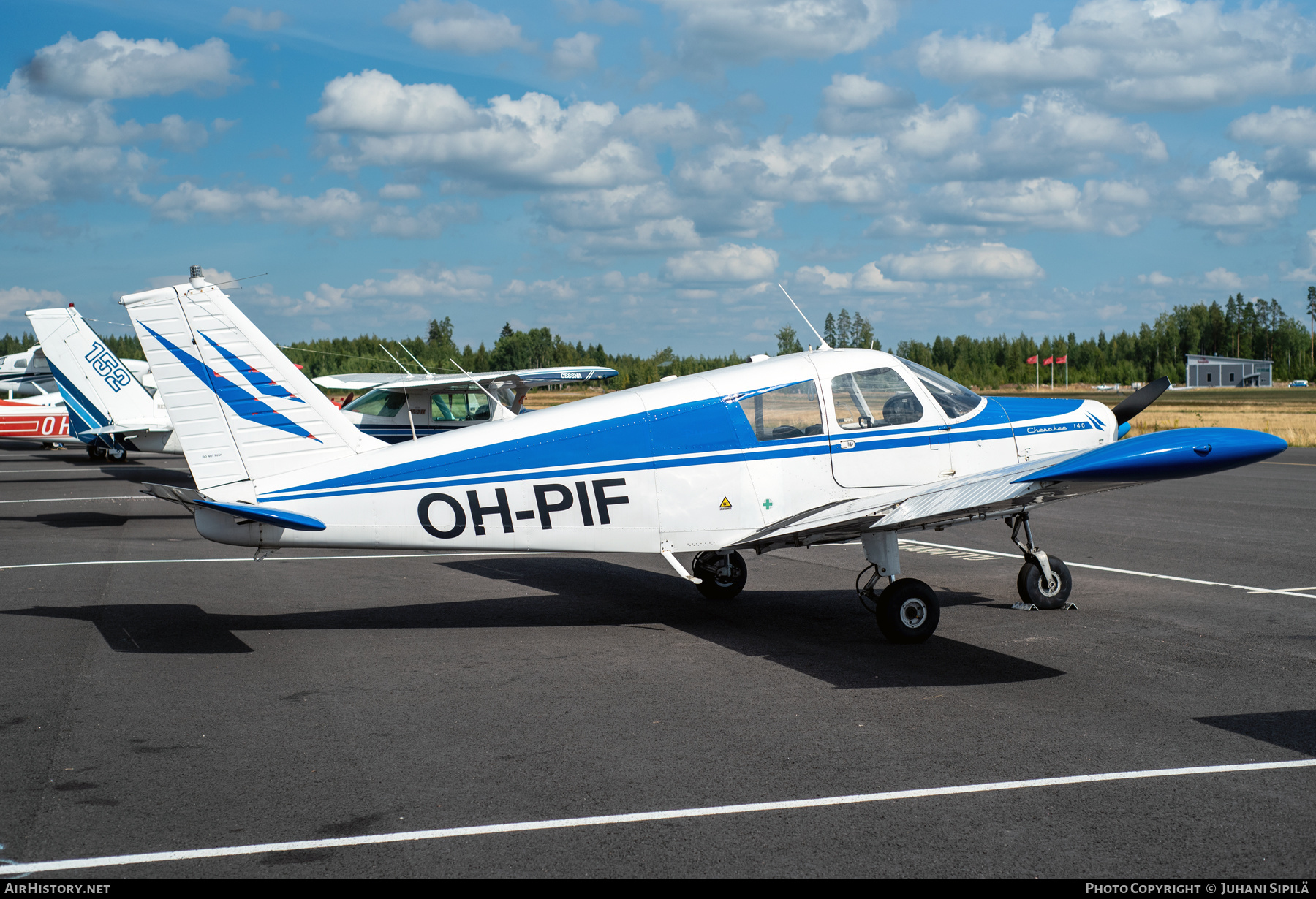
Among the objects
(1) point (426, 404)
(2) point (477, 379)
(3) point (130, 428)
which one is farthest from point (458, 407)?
(3) point (130, 428)

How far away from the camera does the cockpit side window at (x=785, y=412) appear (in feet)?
27.4

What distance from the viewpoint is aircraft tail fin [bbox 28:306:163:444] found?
77.3ft

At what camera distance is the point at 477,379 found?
1875 cm

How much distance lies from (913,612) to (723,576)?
2536 mm

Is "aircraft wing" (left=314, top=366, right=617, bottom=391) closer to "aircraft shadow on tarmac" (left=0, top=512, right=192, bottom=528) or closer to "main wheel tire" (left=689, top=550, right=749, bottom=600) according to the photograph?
"aircraft shadow on tarmac" (left=0, top=512, right=192, bottom=528)

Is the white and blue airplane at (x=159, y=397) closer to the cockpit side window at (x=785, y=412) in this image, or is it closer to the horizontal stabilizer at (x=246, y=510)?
the cockpit side window at (x=785, y=412)

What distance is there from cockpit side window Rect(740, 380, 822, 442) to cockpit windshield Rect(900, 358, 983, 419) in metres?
1.03

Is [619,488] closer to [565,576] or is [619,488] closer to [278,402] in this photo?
[278,402]

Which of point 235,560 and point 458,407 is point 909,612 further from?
point 458,407

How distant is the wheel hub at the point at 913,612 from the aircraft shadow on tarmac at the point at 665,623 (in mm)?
194

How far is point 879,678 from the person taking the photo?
A: 700cm

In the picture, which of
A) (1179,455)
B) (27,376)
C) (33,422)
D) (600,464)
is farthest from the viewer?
(27,376)

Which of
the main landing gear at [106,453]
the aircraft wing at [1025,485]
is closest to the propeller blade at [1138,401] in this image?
the aircraft wing at [1025,485]
